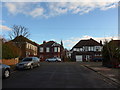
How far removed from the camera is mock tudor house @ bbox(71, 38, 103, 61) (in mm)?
55281

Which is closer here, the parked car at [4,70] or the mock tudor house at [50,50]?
the parked car at [4,70]

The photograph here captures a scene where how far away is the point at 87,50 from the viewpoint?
5769 centimetres

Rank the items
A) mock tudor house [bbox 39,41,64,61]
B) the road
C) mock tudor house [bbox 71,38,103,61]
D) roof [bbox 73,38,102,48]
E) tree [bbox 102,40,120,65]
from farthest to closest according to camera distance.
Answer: mock tudor house [bbox 39,41,64,61] → roof [bbox 73,38,102,48] → mock tudor house [bbox 71,38,103,61] → tree [bbox 102,40,120,65] → the road

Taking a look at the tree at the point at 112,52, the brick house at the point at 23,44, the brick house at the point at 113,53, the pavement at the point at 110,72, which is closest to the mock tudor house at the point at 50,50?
the brick house at the point at 23,44

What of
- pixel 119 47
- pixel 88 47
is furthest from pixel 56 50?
pixel 119 47

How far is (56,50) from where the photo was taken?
5997cm

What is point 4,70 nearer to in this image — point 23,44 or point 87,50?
point 23,44

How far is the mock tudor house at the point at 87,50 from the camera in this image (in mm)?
55281

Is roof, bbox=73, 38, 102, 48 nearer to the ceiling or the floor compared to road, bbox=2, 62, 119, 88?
nearer to the ceiling

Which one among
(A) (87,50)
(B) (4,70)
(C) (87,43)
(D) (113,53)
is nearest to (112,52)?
(D) (113,53)

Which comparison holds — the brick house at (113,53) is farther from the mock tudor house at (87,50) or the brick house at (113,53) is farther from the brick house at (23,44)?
the mock tudor house at (87,50)

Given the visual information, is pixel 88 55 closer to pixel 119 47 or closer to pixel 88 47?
pixel 88 47

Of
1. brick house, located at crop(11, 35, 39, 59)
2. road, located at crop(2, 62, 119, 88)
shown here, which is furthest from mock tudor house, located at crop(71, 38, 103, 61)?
road, located at crop(2, 62, 119, 88)

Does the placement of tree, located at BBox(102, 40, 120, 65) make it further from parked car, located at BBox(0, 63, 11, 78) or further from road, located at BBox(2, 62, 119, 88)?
parked car, located at BBox(0, 63, 11, 78)
